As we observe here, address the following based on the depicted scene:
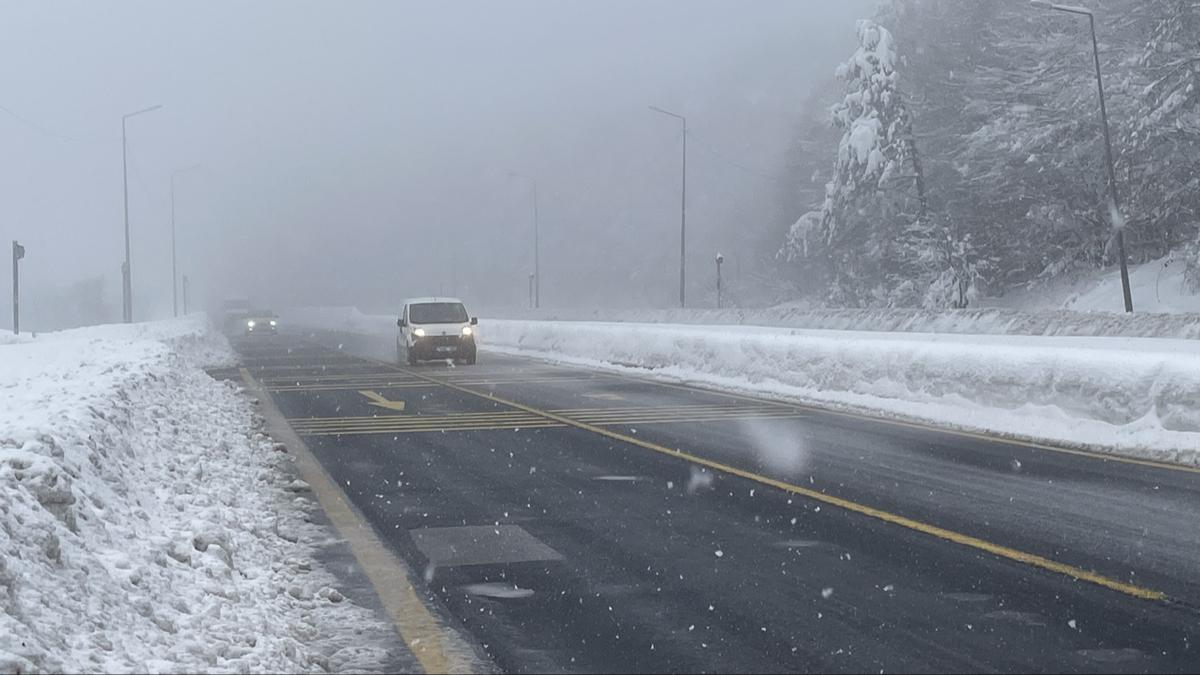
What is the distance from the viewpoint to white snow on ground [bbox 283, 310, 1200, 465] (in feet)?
41.6

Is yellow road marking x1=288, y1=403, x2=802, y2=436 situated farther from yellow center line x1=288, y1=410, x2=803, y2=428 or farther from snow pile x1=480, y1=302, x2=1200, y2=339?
snow pile x1=480, y1=302, x2=1200, y2=339

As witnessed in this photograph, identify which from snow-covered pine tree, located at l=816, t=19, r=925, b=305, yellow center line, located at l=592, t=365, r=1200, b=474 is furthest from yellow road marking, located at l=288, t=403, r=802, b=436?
snow-covered pine tree, located at l=816, t=19, r=925, b=305

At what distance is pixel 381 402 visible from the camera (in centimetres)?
1908

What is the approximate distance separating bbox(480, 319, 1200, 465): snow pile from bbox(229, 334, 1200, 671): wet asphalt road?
1383 millimetres

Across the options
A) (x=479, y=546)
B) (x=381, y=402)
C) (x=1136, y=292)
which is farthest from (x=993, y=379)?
(x=1136, y=292)

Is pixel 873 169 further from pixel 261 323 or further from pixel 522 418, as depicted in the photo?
pixel 522 418

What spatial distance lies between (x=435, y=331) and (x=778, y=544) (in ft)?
76.3

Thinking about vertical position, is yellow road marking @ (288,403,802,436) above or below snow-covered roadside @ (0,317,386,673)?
below

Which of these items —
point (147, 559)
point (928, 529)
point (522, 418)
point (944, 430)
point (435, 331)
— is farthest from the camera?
point (435, 331)

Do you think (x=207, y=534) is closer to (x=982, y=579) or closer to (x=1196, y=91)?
(x=982, y=579)

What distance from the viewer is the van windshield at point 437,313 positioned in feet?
100

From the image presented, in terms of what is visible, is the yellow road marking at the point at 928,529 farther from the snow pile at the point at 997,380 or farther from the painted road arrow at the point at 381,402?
the painted road arrow at the point at 381,402

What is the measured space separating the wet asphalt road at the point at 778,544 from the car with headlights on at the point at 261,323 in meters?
43.4

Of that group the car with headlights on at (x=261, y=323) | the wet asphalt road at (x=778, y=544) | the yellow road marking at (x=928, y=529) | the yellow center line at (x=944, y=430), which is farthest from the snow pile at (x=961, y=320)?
the car with headlights on at (x=261, y=323)
